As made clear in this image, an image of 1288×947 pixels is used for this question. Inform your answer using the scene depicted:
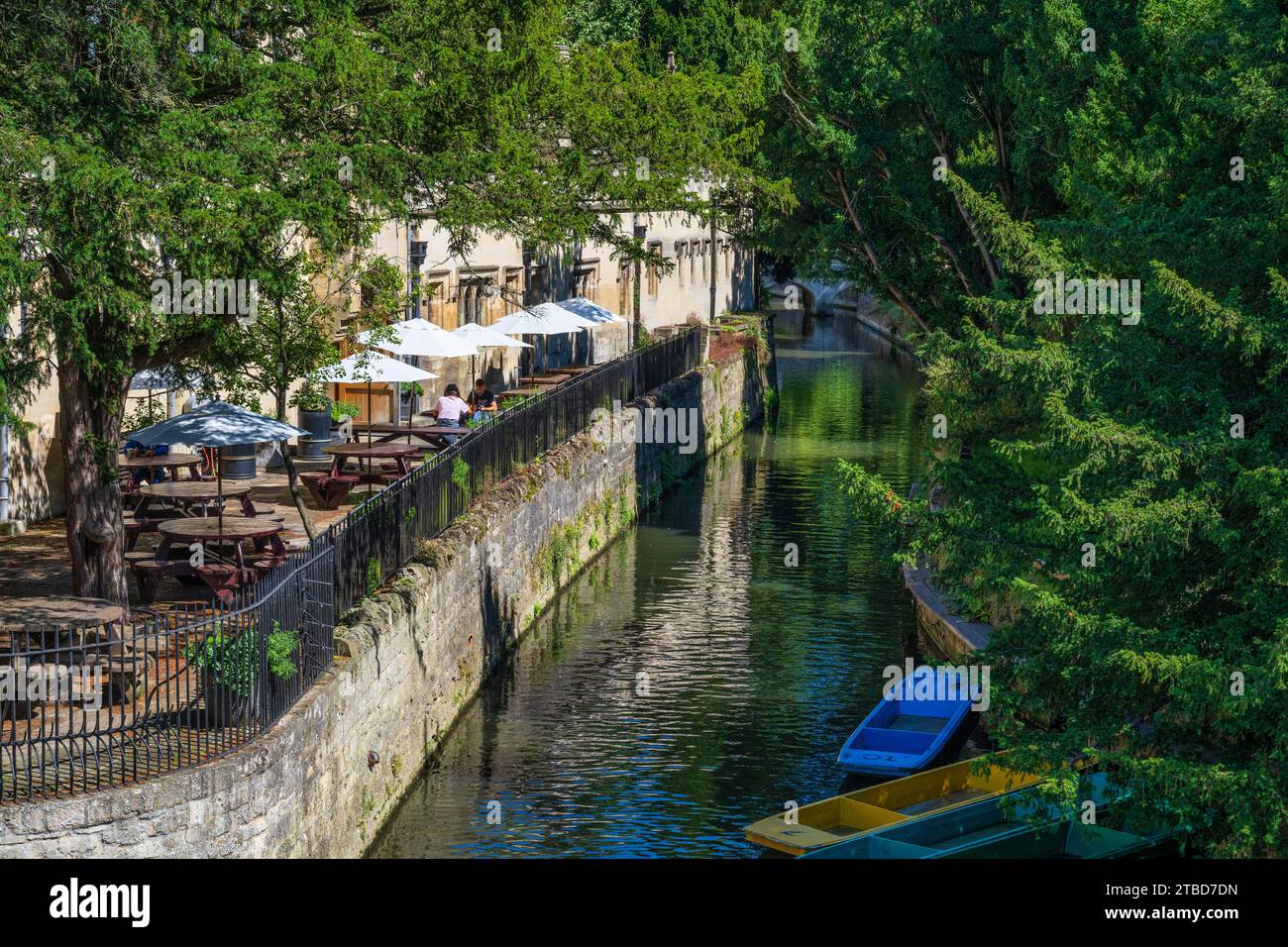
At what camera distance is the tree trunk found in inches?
664

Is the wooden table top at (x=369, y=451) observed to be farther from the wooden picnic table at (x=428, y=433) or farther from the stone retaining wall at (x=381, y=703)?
the stone retaining wall at (x=381, y=703)

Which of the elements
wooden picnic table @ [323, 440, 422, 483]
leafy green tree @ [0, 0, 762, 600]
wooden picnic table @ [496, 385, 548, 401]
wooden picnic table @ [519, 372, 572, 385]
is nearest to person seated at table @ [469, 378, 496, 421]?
wooden picnic table @ [496, 385, 548, 401]

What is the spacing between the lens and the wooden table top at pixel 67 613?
14336 millimetres

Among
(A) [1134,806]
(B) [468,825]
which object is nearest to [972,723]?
(B) [468,825]

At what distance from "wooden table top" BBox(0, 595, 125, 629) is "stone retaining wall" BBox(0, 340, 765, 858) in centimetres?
186

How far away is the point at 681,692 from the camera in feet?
71.4

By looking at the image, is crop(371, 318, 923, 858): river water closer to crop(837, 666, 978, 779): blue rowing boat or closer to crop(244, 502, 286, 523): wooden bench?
crop(837, 666, 978, 779): blue rowing boat

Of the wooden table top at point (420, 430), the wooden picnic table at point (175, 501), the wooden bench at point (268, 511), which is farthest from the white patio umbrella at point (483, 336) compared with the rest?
the wooden picnic table at point (175, 501)

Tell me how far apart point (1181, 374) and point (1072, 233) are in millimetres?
2996

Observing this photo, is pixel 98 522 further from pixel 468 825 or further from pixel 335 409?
pixel 468 825

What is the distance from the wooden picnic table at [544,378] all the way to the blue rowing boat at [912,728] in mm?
20429

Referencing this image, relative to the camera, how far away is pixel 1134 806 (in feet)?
40.9

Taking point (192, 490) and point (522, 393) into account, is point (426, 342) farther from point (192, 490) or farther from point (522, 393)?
point (192, 490)

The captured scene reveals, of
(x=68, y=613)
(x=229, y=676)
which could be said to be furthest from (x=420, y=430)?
(x=229, y=676)
